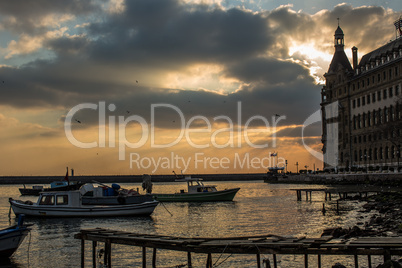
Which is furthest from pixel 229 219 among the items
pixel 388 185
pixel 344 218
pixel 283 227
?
pixel 388 185

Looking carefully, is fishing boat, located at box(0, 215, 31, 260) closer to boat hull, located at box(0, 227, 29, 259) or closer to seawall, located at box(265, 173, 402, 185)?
boat hull, located at box(0, 227, 29, 259)

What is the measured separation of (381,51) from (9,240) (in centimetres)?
11562

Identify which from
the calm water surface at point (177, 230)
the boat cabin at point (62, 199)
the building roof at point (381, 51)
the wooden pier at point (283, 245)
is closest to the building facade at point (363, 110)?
the building roof at point (381, 51)

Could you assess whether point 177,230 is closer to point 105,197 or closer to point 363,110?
point 105,197

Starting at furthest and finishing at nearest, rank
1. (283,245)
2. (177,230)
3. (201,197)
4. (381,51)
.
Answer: (381,51)
(201,197)
(177,230)
(283,245)

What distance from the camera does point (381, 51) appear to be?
395 ft

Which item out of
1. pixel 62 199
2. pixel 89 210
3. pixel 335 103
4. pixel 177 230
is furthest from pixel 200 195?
pixel 335 103

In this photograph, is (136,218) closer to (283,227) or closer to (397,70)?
(283,227)

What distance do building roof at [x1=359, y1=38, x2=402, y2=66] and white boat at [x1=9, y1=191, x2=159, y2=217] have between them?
285 ft

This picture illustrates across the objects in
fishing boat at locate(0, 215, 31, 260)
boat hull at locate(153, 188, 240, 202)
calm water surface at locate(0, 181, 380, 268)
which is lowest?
calm water surface at locate(0, 181, 380, 268)

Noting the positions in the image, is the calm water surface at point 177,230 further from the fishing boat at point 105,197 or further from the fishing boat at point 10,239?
the fishing boat at point 105,197

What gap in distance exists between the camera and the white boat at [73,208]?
45969 mm

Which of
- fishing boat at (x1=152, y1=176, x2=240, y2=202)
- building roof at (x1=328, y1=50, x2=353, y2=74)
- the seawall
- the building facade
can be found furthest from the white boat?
building roof at (x1=328, y1=50, x2=353, y2=74)

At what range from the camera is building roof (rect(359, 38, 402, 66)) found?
111075 millimetres
